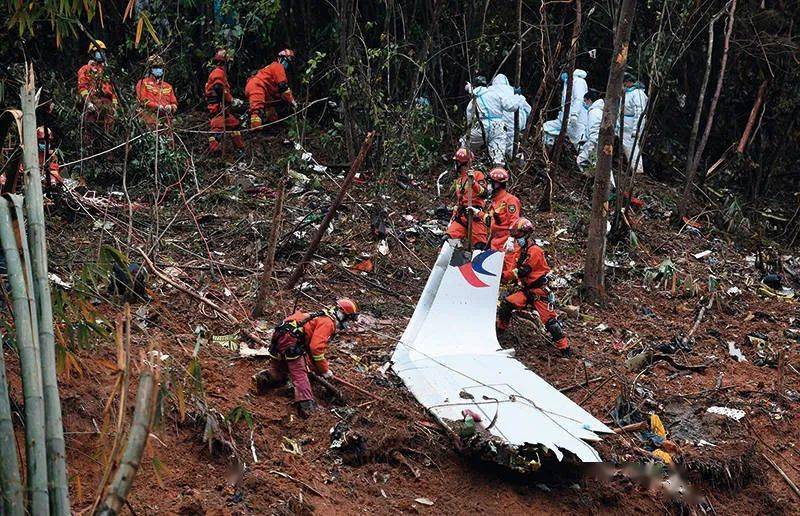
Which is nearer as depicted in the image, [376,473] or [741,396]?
[376,473]

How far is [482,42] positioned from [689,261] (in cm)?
434

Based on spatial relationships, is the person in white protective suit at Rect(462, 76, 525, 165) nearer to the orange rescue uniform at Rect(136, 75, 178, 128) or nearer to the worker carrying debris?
the worker carrying debris

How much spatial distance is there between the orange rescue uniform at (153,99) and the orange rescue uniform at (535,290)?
4.08 meters

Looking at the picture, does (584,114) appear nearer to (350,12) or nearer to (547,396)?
(350,12)

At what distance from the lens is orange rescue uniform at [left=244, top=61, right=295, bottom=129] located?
12.5 metres

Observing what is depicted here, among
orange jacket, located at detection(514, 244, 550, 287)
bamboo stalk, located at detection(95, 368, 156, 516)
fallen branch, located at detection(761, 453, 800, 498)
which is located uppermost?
bamboo stalk, located at detection(95, 368, 156, 516)

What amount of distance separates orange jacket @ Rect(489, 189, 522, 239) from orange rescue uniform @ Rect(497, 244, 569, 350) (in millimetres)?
749

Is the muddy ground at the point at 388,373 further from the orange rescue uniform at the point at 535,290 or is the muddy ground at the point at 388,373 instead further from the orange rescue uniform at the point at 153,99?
the orange rescue uniform at the point at 153,99

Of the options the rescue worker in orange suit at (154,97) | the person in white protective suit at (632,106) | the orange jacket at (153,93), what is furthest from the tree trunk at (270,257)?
the person in white protective suit at (632,106)

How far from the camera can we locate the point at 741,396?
8305 mm

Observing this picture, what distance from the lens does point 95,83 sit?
8.97 metres

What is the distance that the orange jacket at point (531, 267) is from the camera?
867 cm

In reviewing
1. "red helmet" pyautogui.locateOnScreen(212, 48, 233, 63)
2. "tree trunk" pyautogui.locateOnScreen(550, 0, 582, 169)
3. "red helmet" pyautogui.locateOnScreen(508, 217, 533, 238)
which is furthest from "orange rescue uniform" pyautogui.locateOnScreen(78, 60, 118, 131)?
"tree trunk" pyautogui.locateOnScreen(550, 0, 582, 169)

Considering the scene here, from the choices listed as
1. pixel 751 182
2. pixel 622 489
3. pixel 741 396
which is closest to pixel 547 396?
pixel 622 489
